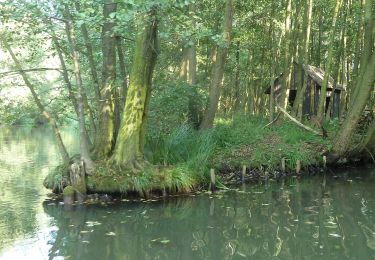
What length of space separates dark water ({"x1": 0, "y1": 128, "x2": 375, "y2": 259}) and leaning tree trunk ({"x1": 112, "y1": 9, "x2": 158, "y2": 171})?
133 centimetres

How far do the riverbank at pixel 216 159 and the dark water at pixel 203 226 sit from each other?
0.55 meters

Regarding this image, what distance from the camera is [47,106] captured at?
14047mm

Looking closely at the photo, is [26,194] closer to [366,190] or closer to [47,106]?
[47,106]

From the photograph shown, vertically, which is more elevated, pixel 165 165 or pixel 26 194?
pixel 165 165

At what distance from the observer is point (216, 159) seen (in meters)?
15.4

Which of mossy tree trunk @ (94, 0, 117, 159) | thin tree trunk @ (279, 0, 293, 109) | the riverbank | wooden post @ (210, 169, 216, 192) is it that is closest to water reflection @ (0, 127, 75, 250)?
the riverbank

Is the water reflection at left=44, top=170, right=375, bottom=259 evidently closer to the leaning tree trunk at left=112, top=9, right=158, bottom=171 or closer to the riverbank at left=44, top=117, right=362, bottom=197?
the riverbank at left=44, top=117, right=362, bottom=197

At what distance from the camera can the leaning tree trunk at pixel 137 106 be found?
12.4 m

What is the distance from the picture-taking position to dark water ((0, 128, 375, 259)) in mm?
8109

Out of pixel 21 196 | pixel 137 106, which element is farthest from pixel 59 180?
pixel 137 106

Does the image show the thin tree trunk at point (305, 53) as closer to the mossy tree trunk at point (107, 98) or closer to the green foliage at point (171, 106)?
the green foliage at point (171, 106)

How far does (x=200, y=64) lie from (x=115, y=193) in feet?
67.9

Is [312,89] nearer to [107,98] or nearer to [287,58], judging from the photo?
[287,58]

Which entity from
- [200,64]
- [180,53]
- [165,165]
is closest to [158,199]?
[165,165]
